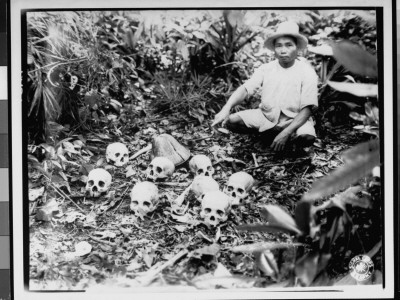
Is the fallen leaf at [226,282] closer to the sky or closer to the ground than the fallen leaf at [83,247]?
closer to the ground

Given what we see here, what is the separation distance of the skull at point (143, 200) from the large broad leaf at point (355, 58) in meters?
0.82

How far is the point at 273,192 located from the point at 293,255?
9.1 inches

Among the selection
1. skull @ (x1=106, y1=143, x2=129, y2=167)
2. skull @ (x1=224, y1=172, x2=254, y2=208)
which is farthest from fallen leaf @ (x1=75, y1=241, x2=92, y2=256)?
skull @ (x1=224, y1=172, x2=254, y2=208)

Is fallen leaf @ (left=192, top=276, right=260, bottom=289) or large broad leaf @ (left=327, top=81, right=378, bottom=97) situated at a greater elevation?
large broad leaf @ (left=327, top=81, right=378, bottom=97)

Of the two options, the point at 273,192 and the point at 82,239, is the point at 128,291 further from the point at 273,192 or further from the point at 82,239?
the point at 273,192

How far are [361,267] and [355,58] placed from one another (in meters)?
0.74

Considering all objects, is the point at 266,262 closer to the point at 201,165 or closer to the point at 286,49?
the point at 201,165

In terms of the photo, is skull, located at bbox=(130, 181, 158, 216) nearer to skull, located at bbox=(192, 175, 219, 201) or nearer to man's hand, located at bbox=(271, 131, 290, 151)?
skull, located at bbox=(192, 175, 219, 201)

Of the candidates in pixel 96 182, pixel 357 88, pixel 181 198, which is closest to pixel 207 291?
pixel 181 198

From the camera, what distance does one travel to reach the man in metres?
1.55

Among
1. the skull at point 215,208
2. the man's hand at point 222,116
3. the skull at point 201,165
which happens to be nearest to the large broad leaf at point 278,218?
the skull at point 215,208

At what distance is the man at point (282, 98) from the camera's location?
1.55 meters

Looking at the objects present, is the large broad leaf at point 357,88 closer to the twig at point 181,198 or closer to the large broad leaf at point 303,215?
the large broad leaf at point 303,215

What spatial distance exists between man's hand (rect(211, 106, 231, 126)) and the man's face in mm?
267
